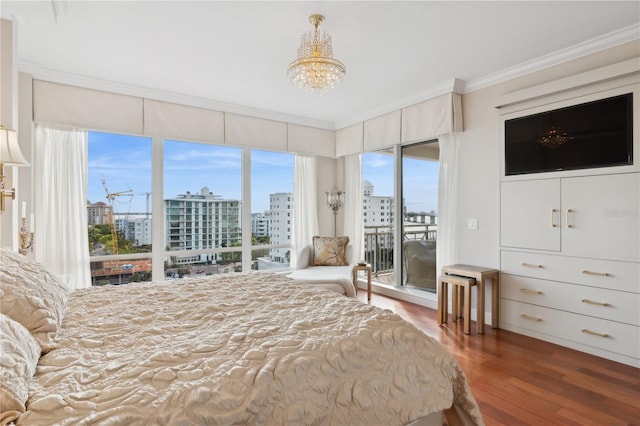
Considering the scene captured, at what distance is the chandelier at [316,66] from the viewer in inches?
98.0

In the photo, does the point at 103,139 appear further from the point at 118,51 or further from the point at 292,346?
the point at 292,346

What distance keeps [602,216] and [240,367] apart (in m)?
3.17

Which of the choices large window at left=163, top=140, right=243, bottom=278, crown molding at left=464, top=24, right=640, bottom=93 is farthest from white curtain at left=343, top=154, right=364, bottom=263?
crown molding at left=464, top=24, right=640, bottom=93

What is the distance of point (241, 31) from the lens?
2715 millimetres

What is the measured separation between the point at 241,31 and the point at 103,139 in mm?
2371

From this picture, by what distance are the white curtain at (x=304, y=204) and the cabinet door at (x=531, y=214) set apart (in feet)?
9.16

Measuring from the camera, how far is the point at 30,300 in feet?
4.46

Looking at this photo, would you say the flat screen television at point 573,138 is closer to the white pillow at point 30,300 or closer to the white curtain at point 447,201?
the white curtain at point 447,201

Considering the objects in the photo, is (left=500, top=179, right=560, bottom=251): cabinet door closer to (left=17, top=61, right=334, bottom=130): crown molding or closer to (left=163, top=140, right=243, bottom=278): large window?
(left=17, top=61, right=334, bottom=130): crown molding

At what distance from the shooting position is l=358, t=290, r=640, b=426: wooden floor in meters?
2.02

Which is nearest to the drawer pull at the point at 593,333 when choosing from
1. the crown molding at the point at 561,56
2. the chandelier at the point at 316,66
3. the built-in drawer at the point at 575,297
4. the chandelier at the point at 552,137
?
the built-in drawer at the point at 575,297

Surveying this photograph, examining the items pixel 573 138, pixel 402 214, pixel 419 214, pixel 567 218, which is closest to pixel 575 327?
pixel 567 218

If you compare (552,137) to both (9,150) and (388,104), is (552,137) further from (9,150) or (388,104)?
(9,150)

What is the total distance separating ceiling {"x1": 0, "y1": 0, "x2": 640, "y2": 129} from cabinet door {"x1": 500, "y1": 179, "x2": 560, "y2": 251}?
3.81 ft
